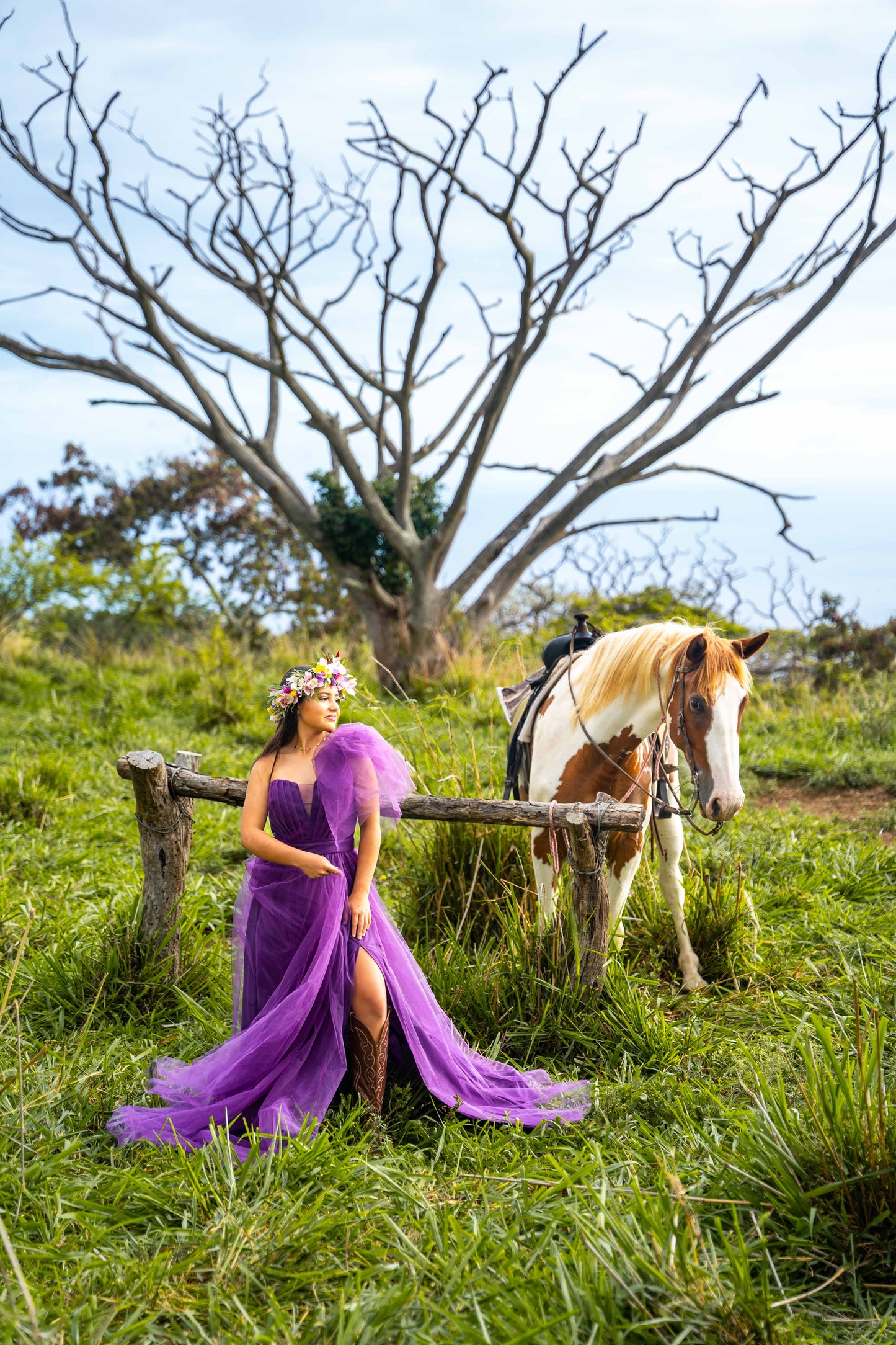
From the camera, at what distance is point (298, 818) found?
3.00 m

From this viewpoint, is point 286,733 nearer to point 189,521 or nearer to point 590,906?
point 590,906

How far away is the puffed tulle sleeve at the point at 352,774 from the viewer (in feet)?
9.79

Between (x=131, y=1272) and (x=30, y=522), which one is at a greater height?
Result: (x=30, y=522)

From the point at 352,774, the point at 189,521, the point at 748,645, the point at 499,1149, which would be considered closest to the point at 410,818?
the point at 352,774

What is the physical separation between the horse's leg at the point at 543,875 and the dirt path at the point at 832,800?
3672mm

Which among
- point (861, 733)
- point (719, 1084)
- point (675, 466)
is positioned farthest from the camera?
point (675, 466)

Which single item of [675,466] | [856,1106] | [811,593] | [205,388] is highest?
[205,388]

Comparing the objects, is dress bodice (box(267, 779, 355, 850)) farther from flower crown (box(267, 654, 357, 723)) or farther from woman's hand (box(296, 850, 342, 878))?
flower crown (box(267, 654, 357, 723))

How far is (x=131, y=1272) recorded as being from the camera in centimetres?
213

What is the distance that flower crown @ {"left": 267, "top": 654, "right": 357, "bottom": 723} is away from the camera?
118 inches

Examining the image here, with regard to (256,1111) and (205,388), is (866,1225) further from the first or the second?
(205,388)

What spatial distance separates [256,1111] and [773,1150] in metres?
1.53

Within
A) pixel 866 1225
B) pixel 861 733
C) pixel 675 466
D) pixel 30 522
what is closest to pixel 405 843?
pixel 866 1225

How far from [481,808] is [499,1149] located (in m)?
1.11
